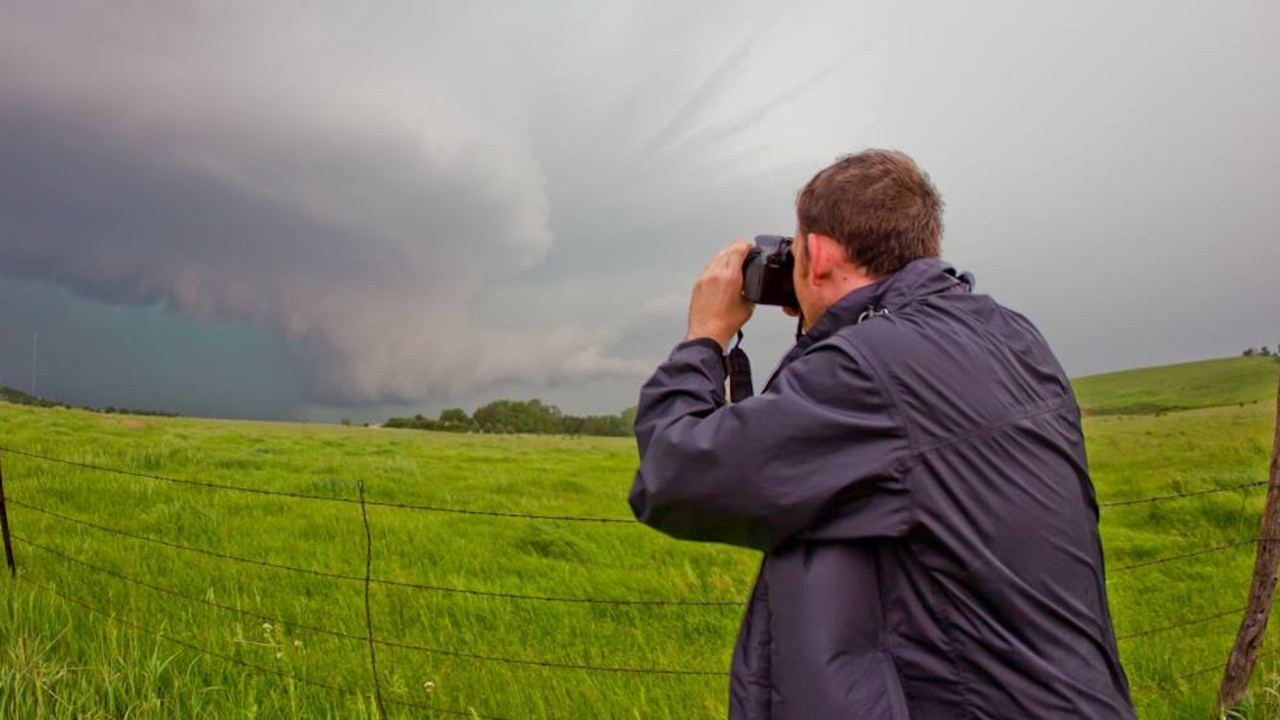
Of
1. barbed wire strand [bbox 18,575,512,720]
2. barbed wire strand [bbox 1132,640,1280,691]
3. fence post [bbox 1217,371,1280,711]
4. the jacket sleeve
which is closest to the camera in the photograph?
the jacket sleeve

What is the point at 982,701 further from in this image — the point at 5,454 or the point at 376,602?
the point at 5,454

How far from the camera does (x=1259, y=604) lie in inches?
189

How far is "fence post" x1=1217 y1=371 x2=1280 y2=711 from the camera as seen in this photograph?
4.78m

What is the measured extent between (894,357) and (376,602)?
19.4 ft

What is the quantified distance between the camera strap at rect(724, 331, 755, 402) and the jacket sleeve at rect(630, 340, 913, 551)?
35 centimetres

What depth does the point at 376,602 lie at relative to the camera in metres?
6.84

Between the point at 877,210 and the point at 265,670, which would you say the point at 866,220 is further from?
the point at 265,670

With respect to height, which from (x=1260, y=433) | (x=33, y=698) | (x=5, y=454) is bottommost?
(x=33, y=698)

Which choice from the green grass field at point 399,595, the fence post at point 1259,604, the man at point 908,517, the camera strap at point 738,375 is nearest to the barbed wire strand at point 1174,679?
the green grass field at point 399,595

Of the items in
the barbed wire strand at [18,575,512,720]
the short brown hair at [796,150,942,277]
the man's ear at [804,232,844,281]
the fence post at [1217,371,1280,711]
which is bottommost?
the barbed wire strand at [18,575,512,720]

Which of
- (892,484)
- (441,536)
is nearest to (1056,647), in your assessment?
(892,484)

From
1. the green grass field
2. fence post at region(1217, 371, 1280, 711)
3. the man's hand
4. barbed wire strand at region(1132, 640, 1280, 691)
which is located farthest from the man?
barbed wire strand at region(1132, 640, 1280, 691)

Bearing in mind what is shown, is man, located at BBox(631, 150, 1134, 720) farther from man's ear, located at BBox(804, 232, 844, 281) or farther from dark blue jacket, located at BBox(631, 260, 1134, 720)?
man's ear, located at BBox(804, 232, 844, 281)

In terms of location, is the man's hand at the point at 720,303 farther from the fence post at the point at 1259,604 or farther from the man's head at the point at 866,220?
the fence post at the point at 1259,604
